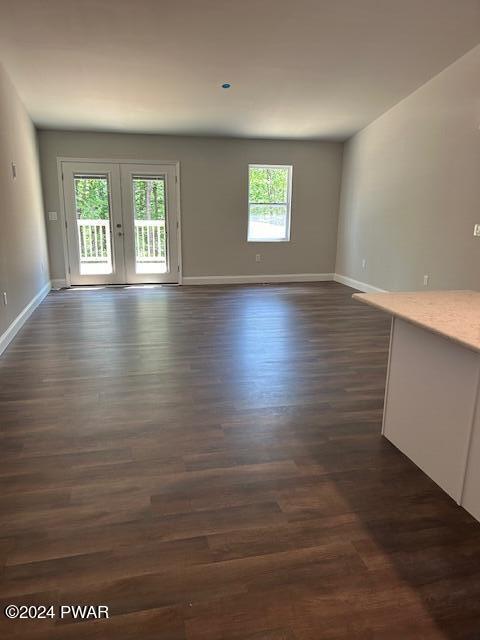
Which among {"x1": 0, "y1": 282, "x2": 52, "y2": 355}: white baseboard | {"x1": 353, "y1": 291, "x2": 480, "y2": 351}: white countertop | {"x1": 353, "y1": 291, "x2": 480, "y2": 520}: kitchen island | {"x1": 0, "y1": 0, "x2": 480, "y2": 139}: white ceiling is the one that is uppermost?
{"x1": 0, "y1": 0, "x2": 480, "y2": 139}: white ceiling

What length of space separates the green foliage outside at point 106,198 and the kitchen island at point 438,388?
566 cm

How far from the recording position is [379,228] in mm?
6543

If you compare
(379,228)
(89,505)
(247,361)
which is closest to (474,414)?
(89,505)

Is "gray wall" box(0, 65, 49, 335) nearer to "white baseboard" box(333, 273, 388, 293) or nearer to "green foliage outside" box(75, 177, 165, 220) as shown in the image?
"green foliage outside" box(75, 177, 165, 220)

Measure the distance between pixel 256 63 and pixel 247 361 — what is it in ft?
11.3

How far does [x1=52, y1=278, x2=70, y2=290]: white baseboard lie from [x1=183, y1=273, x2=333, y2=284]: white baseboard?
207 cm

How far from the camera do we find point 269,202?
25.5ft

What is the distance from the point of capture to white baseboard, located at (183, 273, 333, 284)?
7695 mm

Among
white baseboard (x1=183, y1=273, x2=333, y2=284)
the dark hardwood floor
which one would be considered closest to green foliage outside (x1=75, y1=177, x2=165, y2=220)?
white baseboard (x1=183, y1=273, x2=333, y2=284)

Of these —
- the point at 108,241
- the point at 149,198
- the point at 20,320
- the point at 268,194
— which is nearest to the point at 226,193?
the point at 268,194

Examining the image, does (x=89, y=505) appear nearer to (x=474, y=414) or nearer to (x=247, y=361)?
(x=474, y=414)

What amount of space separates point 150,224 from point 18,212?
2567 millimetres

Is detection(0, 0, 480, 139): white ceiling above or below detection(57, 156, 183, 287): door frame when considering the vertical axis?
above

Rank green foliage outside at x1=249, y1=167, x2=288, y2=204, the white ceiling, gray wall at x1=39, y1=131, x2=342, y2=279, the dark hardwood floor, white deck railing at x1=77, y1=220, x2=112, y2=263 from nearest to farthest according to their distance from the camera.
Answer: the dark hardwood floor, the white ceiling, gray wall at x1=39, y1=131, x2=342, y2=279, white deck railing at x1=77, y1=220, x2=112, y2=263, green foliage outside at x1=249, y1=167, x2=288, y2=204
